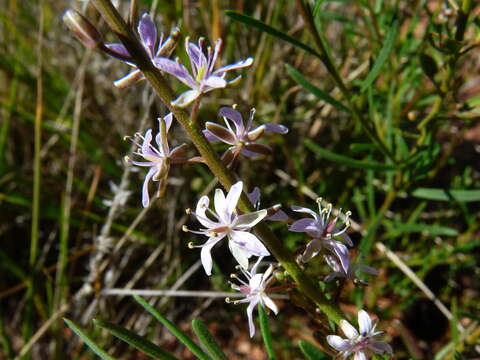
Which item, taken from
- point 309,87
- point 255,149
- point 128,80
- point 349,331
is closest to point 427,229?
point 309,87

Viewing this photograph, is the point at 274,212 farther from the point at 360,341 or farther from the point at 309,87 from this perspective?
the point at 309,87

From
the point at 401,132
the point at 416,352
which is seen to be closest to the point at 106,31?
the point at 401,132

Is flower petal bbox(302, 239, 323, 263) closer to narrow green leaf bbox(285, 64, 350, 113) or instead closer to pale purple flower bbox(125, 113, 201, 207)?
pale purple flower bbox(125, 113, 201, 207)

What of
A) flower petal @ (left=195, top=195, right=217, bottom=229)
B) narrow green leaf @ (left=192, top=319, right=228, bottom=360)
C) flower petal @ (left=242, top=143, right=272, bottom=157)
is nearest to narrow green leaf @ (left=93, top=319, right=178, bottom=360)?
narrow green leaf @ (left=192, top=319, right=228, bottom=360)

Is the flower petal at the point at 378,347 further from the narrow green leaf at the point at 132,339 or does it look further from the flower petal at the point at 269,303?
the narrow green leaf at the point at 132,339

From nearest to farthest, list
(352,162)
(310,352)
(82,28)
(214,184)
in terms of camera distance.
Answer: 1. (82,28)
2. (310,352)
3. (352,162)
4. (214,184)
